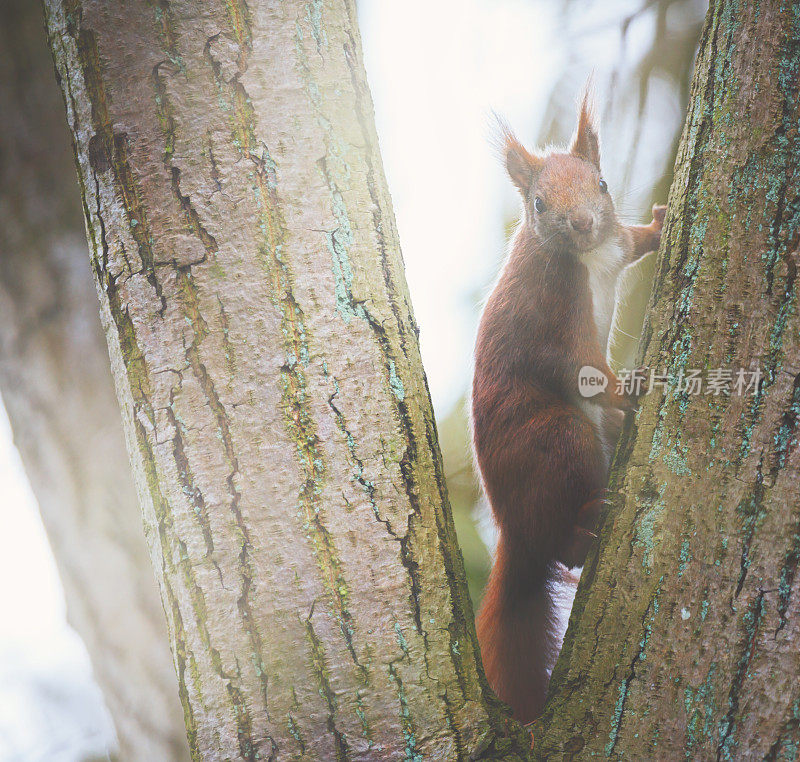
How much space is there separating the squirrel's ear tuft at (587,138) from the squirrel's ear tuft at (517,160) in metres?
0.08

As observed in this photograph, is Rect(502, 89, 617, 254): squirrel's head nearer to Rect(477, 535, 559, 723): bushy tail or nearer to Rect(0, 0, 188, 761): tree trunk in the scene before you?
Rect(477, 535, 559, 723): bushy tail

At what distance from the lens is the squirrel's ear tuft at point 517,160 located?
1244 millimetres

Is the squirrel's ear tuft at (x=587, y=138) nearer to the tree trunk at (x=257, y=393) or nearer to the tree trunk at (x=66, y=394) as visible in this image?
the tree trunk at (x=257, y=393)

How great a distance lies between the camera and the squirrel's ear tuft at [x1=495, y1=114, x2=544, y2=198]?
1.24 m

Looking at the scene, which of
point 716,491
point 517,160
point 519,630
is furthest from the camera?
point 517,160

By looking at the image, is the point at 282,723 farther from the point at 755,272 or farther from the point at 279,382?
the point at 755,272

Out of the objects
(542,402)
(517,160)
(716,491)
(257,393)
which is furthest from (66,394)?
(716,491)

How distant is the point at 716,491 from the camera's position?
0.65 metres

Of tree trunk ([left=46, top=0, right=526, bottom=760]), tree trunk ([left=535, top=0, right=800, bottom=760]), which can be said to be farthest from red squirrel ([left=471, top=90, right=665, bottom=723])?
tree trunk ([left=46, top=0, right=526, bottom=760])

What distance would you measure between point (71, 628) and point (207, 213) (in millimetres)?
1047

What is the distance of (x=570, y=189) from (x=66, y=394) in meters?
1.08

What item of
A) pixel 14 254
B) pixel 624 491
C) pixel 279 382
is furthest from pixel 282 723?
pixel 14 254

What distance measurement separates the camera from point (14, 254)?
3.81 feet

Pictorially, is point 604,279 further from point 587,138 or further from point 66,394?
point 66,394
